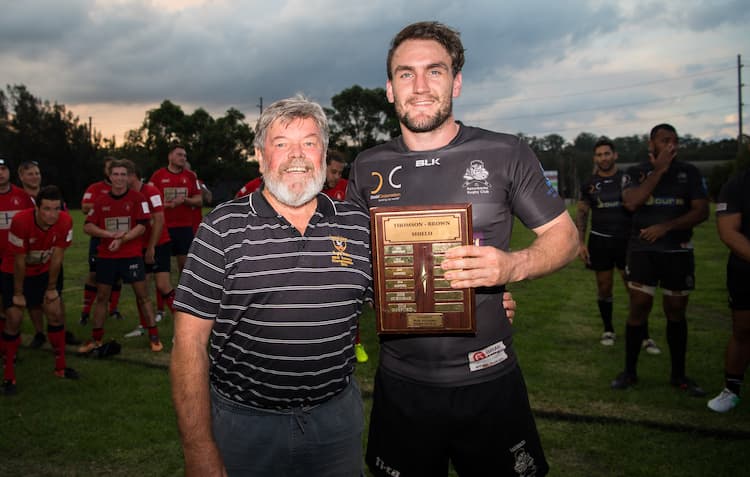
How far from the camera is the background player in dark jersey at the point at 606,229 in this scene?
8.27m

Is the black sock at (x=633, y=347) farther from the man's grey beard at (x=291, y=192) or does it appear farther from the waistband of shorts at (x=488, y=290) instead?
the man's grey beard at (x=291, y=192)

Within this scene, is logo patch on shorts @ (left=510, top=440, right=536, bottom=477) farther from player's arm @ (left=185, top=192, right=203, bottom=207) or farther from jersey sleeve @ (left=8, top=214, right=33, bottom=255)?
player's arm @ (left=185, top=192, right=203, bottom=207)

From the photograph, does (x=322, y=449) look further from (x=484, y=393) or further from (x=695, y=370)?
(x=695, y=370)

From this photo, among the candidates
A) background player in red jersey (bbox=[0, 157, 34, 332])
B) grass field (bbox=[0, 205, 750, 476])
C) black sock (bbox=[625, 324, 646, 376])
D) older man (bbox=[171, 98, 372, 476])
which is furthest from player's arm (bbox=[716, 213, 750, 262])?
background player in red jersey (bbox=[0, 157, 34, 332])

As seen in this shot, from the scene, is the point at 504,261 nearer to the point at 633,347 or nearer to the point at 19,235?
the point at 633,347

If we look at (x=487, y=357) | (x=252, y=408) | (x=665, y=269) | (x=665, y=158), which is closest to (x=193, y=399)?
(x=252, y=408)

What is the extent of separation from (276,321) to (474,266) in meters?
0.91

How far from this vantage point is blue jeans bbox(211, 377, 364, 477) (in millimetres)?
2559

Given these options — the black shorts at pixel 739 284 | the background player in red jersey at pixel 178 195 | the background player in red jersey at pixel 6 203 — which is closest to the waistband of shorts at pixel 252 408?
the black shorts at pixel 739 284

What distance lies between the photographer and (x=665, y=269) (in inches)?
250

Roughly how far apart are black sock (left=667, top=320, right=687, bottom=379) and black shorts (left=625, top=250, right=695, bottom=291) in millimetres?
422

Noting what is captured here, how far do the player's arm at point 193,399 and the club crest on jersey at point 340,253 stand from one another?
25.6 inches

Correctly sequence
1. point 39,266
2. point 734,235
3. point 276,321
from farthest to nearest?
point 39,266 → point 734,235 → point 276,321

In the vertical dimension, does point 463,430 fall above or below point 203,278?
below
